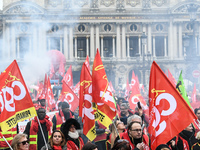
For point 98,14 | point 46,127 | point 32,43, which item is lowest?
point 46,127

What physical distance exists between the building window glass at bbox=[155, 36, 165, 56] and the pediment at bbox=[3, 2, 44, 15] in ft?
45.9

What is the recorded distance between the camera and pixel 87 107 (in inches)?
304

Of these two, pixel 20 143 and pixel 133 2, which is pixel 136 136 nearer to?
pixel 20 143

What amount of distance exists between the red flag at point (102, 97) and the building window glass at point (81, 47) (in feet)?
125

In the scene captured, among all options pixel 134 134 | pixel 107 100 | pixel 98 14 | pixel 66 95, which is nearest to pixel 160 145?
pixel 134 134

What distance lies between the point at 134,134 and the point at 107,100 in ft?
6.63

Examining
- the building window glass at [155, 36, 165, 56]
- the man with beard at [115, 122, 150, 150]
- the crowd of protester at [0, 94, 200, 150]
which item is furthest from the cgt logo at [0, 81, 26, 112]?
the building window glass at [155, 36, 165, 56]

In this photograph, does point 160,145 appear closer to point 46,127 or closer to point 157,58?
point 46,127

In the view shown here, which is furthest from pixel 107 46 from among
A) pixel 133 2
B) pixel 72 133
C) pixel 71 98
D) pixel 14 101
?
pixel 72 133

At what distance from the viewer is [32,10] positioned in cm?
4475

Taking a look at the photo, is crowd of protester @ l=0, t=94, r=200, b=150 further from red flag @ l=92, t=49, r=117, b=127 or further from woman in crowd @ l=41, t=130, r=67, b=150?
red flag @ l=92, t=49, r=117, b=127

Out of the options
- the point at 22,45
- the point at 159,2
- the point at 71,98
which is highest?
the point at 159,2

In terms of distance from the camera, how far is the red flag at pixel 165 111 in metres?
5.30

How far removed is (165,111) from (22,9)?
137 ft
